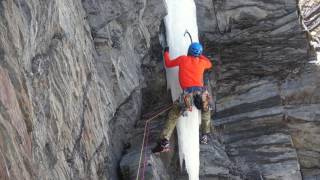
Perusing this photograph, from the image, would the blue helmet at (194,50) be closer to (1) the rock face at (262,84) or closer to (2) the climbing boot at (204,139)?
(2) the climbing boot at (204,139)

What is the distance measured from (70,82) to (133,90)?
269 cm

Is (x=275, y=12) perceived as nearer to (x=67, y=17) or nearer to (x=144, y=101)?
(x=144, y=101)

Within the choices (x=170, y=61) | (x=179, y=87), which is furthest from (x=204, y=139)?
(x=170, y=61)

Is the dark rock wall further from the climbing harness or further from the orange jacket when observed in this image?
the orange jacket

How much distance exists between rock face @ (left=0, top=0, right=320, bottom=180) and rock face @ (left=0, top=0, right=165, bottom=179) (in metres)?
0.02

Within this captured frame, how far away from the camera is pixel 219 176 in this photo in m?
11.0

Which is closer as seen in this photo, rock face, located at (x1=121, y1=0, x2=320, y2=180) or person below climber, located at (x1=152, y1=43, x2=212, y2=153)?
person below climber, located at (x1=152, y1=43, x2=212, y2=153)

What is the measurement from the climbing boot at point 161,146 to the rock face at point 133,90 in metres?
0.15

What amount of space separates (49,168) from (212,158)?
4.75 m

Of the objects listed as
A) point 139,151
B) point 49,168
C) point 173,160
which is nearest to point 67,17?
point 49,168

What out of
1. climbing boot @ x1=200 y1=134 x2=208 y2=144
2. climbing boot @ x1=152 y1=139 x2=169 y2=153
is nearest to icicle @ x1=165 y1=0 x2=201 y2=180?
climbing boot @ x1=200 y1=134 x2=208 y2=144

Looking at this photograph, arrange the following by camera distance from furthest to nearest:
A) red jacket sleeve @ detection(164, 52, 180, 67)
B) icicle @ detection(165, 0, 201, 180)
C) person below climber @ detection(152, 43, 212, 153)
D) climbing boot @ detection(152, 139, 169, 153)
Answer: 1. icicle @ detection(165, 0, 201, 180)
2. red jacket sleeve @ detection(164, 52, 180, 67)
3. person below climber @ detection(152, 43, 212, 153)
4. climbing boot @ detection(152, 139, 169, 153)

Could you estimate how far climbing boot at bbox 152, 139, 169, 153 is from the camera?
9.91 metres

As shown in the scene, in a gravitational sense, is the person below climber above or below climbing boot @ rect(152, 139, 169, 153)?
above
